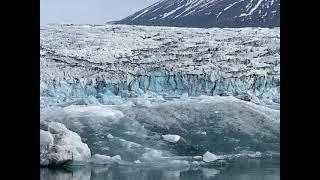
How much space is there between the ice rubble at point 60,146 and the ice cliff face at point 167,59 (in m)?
0.23

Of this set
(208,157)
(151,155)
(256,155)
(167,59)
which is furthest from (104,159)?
(256,155)

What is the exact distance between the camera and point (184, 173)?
3.31m

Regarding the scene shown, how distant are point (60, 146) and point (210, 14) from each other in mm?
1349

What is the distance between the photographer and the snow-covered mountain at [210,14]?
3201mm

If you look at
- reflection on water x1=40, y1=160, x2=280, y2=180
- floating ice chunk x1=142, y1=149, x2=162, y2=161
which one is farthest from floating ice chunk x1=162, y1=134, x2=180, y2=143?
reflection on water x1=40, y1=160, x2=280, y2=180

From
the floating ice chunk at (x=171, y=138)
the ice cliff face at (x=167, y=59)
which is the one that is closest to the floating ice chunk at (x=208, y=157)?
the floating ice chunk at (x=171, y=138)

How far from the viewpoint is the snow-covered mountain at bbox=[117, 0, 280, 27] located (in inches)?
126

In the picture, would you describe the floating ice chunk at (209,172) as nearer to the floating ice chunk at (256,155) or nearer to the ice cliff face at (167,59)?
the floating ice chunk at (256,155)

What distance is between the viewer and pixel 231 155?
3316 millimetres

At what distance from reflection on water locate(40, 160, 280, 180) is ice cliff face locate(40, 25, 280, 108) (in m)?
0.48
